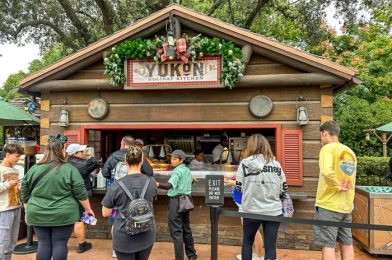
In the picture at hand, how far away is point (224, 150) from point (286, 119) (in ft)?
8.05

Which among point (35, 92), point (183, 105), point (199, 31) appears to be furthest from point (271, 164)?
point (35, 92)

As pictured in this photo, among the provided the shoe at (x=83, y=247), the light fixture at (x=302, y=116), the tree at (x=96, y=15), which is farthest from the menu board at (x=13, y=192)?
the tree at (x=96, y=15)

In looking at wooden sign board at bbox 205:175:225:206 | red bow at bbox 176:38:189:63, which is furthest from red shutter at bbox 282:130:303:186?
wooden sign board at bbox 205:175:225:206

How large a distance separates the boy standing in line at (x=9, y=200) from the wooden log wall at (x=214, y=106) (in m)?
1.95

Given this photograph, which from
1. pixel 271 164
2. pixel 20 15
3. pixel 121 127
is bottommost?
pixel 271 164

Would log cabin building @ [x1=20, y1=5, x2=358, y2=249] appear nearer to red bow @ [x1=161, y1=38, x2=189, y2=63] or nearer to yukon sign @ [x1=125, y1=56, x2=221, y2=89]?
yukon sign @ [x1=125, y1=56, x2=221, y2=89]

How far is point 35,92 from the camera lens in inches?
236

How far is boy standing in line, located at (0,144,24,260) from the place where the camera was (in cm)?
379

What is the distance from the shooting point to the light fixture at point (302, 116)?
5027 millimetres

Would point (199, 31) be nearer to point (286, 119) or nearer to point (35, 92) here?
point (286, 119)

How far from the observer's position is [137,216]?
8.98 ft

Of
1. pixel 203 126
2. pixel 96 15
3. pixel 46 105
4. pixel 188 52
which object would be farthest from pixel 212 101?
pixel 96 15

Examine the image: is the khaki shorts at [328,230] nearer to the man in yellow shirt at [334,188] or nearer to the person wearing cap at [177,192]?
the man in yellow shirt at [334,188]

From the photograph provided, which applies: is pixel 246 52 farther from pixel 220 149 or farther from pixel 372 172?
pixel 372 172
